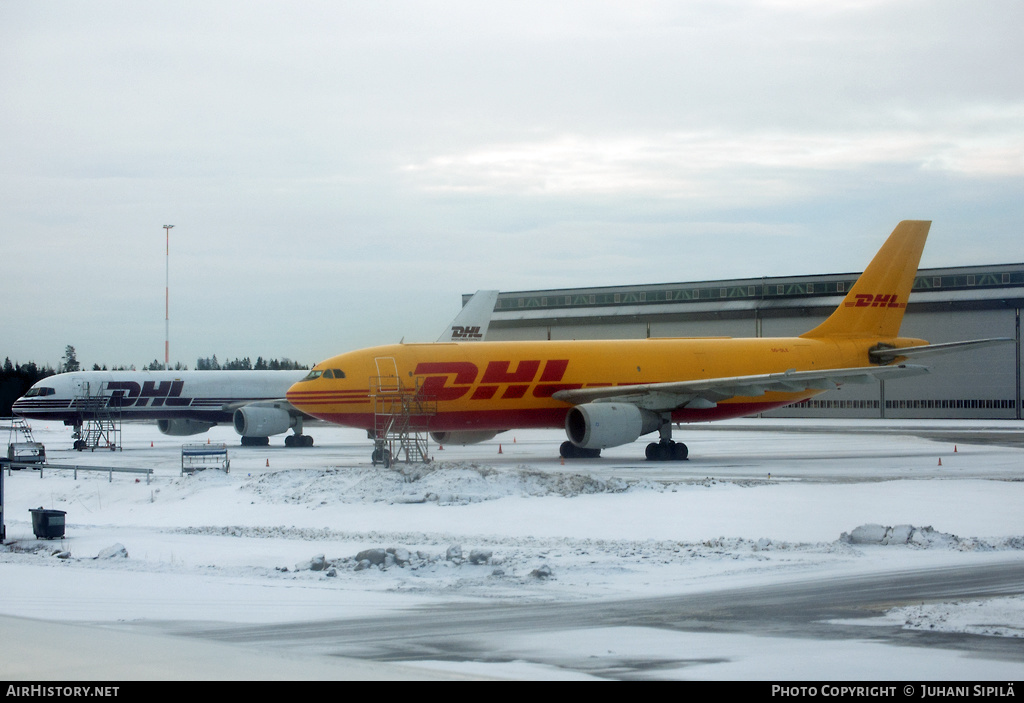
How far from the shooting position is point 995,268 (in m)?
60.8

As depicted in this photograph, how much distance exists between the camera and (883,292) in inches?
1528

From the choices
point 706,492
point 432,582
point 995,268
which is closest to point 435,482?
point 706,492

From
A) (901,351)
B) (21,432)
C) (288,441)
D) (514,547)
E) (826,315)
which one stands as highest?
(826,315)

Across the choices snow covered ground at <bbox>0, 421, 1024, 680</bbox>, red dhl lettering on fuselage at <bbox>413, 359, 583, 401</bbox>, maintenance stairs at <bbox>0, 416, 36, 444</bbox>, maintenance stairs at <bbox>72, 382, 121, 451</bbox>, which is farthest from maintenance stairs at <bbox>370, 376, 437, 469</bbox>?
maintenance stairs at <bbox>72, 382, 121, 451</bbox>

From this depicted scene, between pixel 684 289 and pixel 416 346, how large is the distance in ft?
133

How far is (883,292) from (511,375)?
1585cm

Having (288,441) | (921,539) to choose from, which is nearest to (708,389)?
(921,539)

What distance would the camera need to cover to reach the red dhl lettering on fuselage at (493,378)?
31.5m

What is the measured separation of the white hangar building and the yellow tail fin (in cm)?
1511

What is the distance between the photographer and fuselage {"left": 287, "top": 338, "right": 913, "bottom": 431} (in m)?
31.5

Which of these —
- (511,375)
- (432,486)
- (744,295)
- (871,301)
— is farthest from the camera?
(744,295)

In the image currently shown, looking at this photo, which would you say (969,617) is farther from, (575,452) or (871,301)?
(871,301)

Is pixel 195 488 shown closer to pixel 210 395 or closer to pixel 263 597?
pixel 263 597

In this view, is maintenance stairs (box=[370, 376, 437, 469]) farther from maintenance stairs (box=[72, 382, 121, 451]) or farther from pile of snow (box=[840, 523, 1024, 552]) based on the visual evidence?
maintenance stairs (box=[72, 382, 121, 451])
